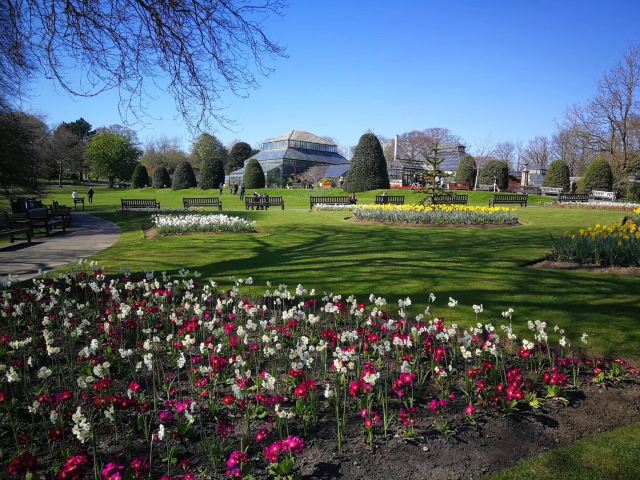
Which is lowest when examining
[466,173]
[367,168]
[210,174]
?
[466,173]

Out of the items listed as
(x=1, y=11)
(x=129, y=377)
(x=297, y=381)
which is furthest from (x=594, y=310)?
(x=1, y=11)

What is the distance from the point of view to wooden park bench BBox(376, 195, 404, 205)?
82.6 feet

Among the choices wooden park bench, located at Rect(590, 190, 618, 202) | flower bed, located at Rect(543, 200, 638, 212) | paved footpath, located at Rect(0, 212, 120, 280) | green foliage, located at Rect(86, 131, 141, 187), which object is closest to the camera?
paved footpath, located at Rect(0, 212, 120, 280)

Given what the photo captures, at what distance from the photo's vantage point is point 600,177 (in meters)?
35.6

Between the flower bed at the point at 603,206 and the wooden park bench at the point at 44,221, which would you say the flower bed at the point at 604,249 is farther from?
the flower bed at the point at 603,206

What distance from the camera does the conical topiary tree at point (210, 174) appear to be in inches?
1982

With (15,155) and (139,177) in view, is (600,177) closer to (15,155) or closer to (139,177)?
(15,155)

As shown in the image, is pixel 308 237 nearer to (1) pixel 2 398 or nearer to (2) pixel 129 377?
(2) pixel 129 377

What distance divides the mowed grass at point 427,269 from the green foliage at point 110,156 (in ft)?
199

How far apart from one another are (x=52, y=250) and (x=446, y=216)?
1322cm

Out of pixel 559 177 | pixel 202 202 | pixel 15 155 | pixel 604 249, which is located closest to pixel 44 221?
pixel 15 155

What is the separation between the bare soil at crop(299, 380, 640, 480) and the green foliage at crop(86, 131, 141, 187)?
7284 cm

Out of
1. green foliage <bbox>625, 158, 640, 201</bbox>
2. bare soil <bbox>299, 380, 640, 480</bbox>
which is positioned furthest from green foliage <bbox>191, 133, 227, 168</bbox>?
bare soil <bbox>299, 380, 640, 480</bbox>

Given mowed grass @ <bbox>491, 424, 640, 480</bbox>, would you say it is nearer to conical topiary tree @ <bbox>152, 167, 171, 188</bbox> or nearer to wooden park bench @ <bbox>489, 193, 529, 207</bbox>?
wooden park bench @ <bbox>489, 193, 529, 207</bbox>
